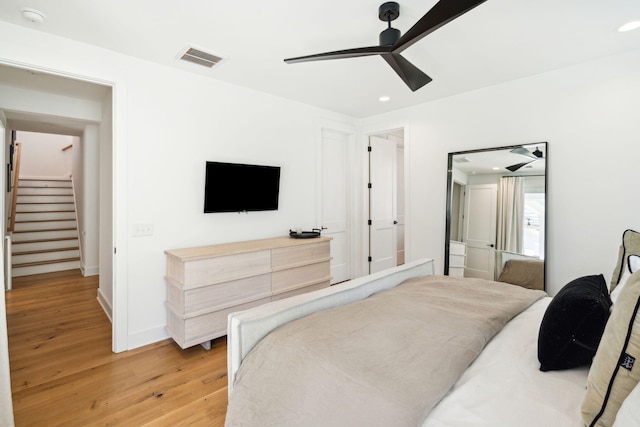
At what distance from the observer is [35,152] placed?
7.14 m

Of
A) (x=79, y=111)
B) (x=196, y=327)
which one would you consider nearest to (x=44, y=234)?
(x=79, y=111)

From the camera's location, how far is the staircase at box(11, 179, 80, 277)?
5.19m

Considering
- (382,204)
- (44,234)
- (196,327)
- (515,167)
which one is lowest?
(196,327)

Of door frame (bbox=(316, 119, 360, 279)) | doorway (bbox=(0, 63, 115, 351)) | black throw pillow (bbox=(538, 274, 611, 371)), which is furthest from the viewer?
door frame (bbox=(316, 119, 360, 279))

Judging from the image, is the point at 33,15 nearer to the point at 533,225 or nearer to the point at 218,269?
the point at 218,269

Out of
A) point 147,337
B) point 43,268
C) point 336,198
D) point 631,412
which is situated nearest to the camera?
point 631,412

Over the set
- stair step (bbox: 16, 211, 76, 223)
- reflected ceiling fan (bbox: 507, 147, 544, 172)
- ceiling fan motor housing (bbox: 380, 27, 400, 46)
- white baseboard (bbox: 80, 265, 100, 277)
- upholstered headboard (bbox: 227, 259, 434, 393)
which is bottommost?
white baseboard (bbox: 80, 265, 100, 277)

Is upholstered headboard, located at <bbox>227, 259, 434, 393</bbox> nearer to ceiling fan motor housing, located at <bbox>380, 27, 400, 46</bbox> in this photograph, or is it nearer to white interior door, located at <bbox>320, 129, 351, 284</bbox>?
ceiling fan motor housing, located at <bbox>380, 27, 400, 46</bbox>

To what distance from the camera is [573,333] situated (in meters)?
1.11

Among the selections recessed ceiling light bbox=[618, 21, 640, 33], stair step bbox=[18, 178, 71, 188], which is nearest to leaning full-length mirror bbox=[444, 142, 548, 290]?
recessed ceiling light bbox=[618, 21, 640, 33]

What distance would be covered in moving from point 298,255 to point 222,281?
0.87 meters

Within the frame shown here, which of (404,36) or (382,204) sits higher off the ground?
(404,36)

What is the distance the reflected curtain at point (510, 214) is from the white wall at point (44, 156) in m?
8.46

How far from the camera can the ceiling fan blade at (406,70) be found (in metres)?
2.05
